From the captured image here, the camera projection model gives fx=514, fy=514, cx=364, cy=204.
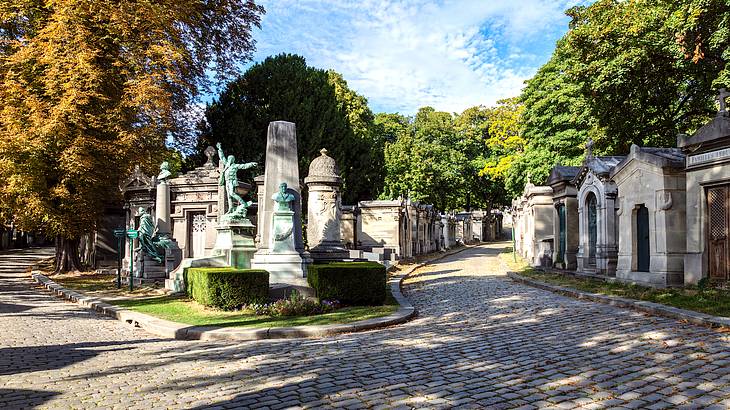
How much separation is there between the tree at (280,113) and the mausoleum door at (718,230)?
63.0 feet

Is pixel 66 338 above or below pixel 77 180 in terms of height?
below

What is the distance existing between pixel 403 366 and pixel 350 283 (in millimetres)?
4930

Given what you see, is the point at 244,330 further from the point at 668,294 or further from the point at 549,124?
the point at 549,124

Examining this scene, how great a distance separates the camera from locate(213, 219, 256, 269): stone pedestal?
1364 centimetres

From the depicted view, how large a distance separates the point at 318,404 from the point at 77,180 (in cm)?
1804

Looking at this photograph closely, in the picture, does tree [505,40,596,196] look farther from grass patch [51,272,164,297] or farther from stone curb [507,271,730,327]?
grass patch [51,272,164,297]

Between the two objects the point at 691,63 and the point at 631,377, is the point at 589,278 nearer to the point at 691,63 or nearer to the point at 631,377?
the point at 691,63

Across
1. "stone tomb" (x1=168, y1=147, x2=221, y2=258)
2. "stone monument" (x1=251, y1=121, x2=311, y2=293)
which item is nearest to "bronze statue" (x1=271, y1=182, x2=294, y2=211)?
"stone monument" (x1=251, y1=121, x2=311, y2=293)

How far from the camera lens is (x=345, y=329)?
28.1 feet

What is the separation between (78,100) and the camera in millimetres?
17562

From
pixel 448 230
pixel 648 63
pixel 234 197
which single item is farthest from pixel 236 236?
pixel 448 230

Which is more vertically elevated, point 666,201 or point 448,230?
point 666,201

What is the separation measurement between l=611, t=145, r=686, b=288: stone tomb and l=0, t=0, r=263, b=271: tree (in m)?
15.6

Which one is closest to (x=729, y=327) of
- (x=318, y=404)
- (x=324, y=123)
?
(x=318, y=404)
